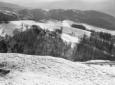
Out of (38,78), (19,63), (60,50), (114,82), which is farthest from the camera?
(60,50)

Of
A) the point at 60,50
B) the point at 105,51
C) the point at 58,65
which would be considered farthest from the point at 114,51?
the point at 58,65

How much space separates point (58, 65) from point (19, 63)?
5434 millimetres

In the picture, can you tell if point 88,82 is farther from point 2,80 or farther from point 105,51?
point 105,51

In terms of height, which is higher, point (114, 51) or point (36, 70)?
point (36, 70)

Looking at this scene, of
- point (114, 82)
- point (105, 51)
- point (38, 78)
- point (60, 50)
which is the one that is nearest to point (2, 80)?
point (38, 78)

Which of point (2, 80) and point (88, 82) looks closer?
point (2, 80)

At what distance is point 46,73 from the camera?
26.2 metres

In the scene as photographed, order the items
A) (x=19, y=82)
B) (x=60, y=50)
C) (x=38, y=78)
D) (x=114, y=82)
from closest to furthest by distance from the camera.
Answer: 1. (x=19, y=82)
2. (x=38, y=78)
3. (x=114, y=82)
4. (x=60, y=50)

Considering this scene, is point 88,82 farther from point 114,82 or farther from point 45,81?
point 45,81

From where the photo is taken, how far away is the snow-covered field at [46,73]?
76.8 ft

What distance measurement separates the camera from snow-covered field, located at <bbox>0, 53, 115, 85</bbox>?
2341 centimetres

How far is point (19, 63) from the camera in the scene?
93.8 ft

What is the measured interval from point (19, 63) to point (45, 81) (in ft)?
21.9

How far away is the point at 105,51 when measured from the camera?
192 metres
